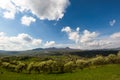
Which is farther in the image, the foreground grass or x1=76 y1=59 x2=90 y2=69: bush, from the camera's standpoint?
x1=76 y1=59 x2=90 y2=69: bush

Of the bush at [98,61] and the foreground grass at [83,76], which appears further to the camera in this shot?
the bush at [98,61]

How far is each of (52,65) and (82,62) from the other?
93.6ft

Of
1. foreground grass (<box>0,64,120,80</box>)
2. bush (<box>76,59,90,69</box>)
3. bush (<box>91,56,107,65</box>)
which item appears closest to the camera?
foreground grass (<box>0,64,120,80</box>)

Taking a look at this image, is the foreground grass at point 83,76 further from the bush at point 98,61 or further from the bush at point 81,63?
the bush at point 98,61

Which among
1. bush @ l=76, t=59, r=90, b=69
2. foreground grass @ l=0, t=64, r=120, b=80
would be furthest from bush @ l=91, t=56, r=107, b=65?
foreground grass @ l=0, t=64, r=120, b=80

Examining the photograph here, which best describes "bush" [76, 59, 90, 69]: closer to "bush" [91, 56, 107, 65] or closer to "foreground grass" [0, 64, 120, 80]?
"bush" [91, 56, 107, 65]

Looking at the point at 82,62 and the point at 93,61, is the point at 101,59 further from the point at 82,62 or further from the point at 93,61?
the point at 82,62

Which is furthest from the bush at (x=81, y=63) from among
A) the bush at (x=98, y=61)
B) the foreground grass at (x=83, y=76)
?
the foreground grass at (x=83, y=76)

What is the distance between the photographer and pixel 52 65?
427 ft

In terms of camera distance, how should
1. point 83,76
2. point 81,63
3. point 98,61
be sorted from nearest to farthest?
point 83,76
point 81,63
point 98,61

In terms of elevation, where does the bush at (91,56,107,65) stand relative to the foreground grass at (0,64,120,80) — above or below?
above

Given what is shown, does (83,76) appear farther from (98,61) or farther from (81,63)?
(98,61)

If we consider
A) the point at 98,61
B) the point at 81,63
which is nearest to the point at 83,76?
the point at 81,63

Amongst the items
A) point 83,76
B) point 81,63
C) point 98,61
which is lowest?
point 83,76
